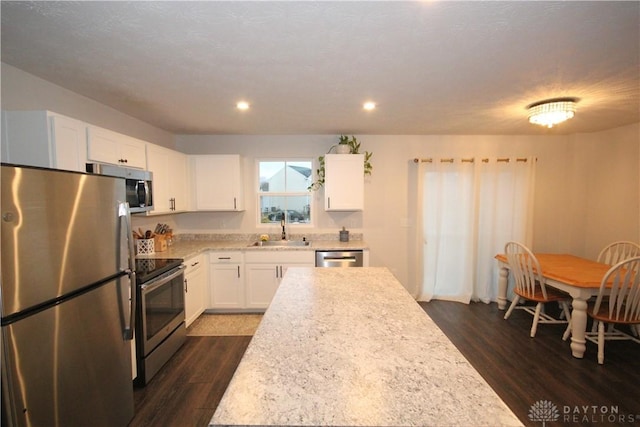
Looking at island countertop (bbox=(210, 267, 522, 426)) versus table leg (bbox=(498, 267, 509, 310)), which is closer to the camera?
island countertop (bbox=(210, 267, 522, 426))

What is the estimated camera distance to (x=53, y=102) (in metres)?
2.06

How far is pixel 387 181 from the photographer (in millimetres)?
3900

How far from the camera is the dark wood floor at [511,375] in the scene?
1.89 m

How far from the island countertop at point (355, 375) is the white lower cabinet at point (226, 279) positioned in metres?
2.10

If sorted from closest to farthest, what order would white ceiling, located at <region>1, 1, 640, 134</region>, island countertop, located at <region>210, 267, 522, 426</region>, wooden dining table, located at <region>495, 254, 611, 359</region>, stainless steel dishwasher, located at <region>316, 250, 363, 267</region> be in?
island countertop, located at <region>210, 267, 522, 426</region> < white ceiling, located at <region>1, 1, 640, 134</region> < wooden dining table, located at <region>495, 254, 611, 359</region> < stainless steel dishwasher, located at <region>316, 250, 363, 267</region>

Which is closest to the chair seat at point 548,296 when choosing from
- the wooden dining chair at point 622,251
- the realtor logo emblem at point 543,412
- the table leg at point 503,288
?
the table leg at point 503,288

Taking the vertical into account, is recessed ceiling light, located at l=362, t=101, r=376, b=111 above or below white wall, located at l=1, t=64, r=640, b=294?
above

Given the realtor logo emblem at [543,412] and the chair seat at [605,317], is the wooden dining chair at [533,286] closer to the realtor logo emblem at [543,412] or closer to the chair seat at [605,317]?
the chair seat at [605,317]

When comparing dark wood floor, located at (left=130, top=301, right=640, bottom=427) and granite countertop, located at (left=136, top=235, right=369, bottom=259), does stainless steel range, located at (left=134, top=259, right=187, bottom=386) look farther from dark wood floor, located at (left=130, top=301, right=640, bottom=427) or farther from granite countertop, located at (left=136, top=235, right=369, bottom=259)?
granite countertop, located at (left=136, top=235, right=369, bottom=259)

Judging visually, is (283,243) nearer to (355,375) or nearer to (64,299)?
(64,299)

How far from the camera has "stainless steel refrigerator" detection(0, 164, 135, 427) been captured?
1104 mm

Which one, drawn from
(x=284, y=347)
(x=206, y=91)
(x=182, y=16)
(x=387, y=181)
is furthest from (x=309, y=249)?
(x=182, y=16)

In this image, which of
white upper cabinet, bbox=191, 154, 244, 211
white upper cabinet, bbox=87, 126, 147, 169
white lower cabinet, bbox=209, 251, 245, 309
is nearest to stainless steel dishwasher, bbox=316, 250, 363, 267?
white lower cabinet, bbox=209, 251, 245, 309

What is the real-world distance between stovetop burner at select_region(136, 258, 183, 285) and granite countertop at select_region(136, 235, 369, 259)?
0.63ft
